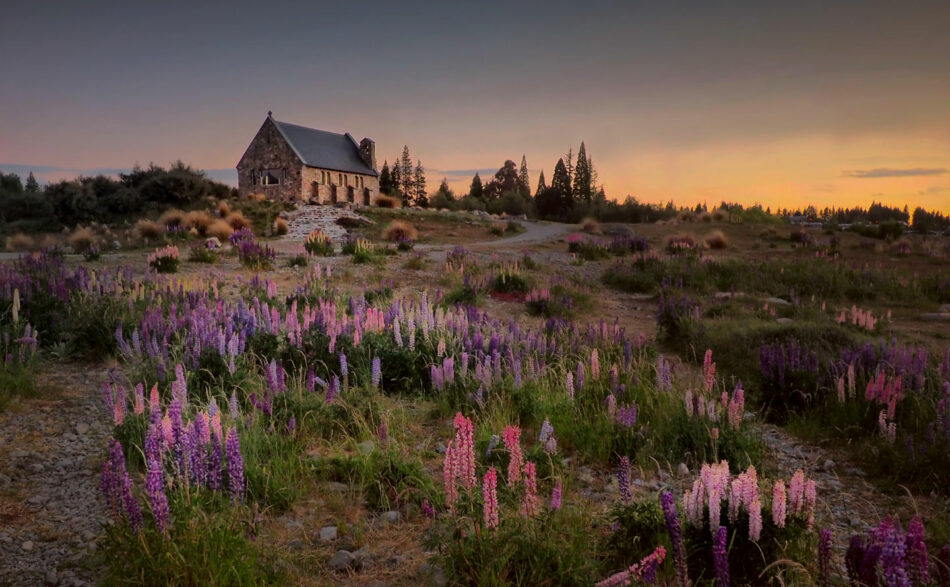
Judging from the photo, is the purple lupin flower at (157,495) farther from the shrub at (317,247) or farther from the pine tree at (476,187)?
the pine tree at (476,187)

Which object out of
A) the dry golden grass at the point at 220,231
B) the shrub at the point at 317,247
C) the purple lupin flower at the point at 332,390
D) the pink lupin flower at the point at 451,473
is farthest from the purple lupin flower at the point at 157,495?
the dry golden grass at the point at 220,231

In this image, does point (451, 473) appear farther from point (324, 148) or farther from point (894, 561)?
point (324, 148)

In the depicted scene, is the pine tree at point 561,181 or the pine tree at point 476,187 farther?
the pine tree at point 476,187

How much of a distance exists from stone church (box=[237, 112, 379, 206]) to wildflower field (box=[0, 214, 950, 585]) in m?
36.1

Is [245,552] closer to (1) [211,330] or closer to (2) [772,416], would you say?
(1) [211,330]

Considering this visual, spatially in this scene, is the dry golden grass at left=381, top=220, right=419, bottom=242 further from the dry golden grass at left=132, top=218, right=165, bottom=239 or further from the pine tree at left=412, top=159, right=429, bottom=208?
the pine tree at left=412, top=159, right=429, bottom=208

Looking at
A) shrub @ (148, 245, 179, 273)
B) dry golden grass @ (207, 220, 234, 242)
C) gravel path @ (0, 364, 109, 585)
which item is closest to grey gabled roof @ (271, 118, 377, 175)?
dry golden grass @ (207, 220, 234, 242)

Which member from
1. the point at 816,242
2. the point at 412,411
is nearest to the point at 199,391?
the point at 412,411

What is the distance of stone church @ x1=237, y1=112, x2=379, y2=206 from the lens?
44938 millimetres

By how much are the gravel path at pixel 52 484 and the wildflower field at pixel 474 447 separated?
0.04 meters

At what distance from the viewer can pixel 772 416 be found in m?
5.97

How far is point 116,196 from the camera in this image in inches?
1582

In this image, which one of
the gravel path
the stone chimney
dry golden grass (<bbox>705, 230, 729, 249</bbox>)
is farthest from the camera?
the stone chimney

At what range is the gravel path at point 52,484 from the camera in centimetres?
304
